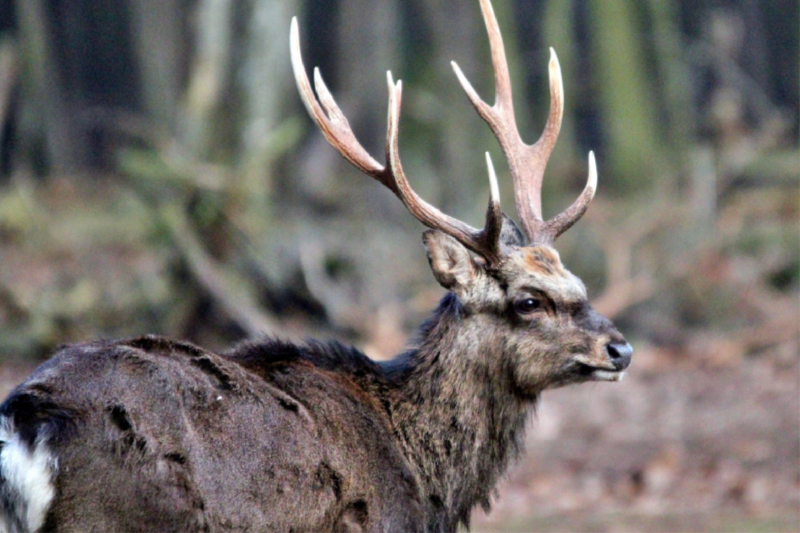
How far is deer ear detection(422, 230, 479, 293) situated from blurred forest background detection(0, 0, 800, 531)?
1047 millimetres

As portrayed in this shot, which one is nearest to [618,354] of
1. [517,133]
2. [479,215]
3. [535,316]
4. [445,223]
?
[535,316]

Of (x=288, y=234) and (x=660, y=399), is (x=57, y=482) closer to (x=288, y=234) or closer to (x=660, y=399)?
(x=288, y=234)

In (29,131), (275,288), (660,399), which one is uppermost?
(29,131)

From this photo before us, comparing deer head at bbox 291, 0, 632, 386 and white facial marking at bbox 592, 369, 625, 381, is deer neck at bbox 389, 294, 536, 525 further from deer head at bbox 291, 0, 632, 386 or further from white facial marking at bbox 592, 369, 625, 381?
white facial marking at bbox 592, 369, 625, 381

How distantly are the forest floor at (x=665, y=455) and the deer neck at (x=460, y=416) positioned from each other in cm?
198

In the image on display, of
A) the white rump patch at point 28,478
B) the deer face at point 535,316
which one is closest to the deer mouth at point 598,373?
the deer face at point 535,316

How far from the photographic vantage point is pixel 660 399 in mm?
11078

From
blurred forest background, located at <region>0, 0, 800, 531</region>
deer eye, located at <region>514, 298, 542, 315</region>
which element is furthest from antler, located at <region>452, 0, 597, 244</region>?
blurred forest background, located at <region>0, 0, 800, 531</region>

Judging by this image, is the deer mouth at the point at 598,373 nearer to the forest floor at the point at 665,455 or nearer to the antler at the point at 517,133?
the antler at the point at 517,133

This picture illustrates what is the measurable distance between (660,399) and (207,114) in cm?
535

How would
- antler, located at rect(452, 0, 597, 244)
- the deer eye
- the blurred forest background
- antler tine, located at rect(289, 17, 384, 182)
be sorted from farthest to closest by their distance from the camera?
the blurred forest background, antler, located at rect(452, 0, 597, 244), antler tine, located at rect(289, 17, 384, 182), the deer eye

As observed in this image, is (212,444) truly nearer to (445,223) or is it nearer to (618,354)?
(445,223)

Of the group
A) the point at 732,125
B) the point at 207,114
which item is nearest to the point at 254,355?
the point at 207,114

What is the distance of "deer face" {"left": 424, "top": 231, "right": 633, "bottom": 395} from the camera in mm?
5340
